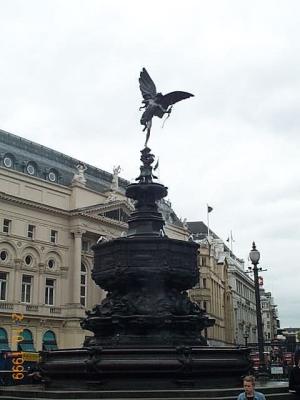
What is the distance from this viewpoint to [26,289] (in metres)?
61.3

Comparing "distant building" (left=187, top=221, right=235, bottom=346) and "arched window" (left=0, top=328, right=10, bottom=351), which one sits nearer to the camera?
"arched window" (left=0, top=328, right=10, bottom=351)

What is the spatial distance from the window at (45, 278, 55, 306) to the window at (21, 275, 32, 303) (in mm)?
2488

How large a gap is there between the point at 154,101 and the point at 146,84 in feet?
2.71

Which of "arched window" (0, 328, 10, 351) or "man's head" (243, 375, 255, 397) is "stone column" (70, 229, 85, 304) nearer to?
"arched window" (0, 328, 10, 351)

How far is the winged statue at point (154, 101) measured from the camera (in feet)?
67.5

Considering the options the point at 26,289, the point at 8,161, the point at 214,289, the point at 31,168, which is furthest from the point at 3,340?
the point at 214,289

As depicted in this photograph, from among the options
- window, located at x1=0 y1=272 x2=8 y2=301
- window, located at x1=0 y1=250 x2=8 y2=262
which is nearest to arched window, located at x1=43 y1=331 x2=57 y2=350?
window, located at x1=0 y1=272 x2=8 y2=301

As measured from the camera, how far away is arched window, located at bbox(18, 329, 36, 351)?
59.1m

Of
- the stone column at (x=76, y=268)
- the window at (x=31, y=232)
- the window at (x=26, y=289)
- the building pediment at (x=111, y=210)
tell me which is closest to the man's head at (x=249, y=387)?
the window at (x=26, y=289)

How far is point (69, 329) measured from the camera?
6388 cm

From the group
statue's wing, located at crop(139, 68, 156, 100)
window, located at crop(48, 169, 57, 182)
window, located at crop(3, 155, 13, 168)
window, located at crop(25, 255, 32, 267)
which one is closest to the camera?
statue's wing, located at crop(139, 68, 156, 100)

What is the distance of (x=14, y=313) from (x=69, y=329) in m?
8.04

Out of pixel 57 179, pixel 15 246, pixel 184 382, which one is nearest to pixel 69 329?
pixel 15 246

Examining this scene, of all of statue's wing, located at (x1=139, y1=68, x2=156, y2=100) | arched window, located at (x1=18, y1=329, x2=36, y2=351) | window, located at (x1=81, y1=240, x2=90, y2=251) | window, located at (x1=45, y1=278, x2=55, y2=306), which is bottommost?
arched window, located at (x1=18, y1=329, x2=36, y2=351)
